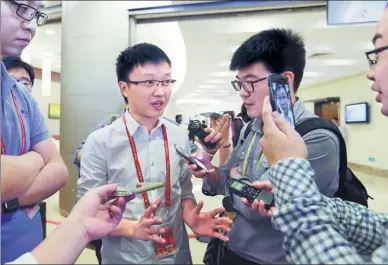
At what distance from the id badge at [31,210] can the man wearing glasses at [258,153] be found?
43cm

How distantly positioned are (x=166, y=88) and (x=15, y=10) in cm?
38

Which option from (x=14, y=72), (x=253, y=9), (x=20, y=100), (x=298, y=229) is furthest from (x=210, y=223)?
(x=253, y=9)

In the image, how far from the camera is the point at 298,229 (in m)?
0.52

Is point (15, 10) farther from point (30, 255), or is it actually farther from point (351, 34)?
point (351, 34)

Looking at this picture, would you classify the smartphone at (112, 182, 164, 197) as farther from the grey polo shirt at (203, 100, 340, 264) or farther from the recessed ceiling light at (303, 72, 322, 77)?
the recessed ceiling light at (303, 72, 322, 77)

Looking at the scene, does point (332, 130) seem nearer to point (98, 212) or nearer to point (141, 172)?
point (141, 172)

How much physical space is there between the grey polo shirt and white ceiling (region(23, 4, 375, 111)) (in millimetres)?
190

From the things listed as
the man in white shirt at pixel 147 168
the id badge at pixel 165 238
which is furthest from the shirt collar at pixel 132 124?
the id badge at pixel 165 238

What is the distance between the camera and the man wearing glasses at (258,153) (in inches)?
31.3

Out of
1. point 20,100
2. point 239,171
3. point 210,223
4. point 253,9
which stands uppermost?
point 253,9

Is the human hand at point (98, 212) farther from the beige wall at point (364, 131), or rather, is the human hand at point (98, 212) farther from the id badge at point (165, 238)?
the beige wall at point (364, 131)

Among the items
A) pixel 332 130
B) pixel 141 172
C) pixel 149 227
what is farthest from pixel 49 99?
pixel 332 130

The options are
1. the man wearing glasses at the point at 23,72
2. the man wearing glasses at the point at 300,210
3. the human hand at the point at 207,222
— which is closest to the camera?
the man wearing glasses at the point at 300,210

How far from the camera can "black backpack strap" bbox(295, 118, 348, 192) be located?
751mm
